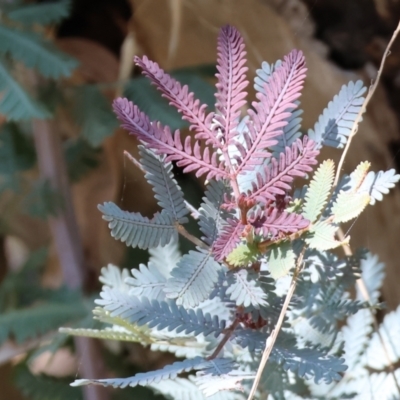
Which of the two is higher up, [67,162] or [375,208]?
[375,208]

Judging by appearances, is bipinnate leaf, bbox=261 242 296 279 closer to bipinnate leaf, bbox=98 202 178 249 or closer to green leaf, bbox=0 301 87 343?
bipinnate leaf, bbox=98 202 178 249

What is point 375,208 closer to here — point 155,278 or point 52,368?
point 155,278

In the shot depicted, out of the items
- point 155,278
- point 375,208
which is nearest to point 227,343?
point 155,278

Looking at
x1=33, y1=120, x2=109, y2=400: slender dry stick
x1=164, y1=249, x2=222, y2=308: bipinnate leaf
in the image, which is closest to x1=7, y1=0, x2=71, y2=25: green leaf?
x1=33, y1=120, x2=109, y2=400: slender dry stick

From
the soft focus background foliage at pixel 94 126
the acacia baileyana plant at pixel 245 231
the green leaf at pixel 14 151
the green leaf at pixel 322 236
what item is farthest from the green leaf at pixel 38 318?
the green leaf at pixel 322 236

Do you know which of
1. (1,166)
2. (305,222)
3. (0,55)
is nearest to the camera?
(305,222)

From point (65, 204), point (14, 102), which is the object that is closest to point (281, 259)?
point (14, 102)
